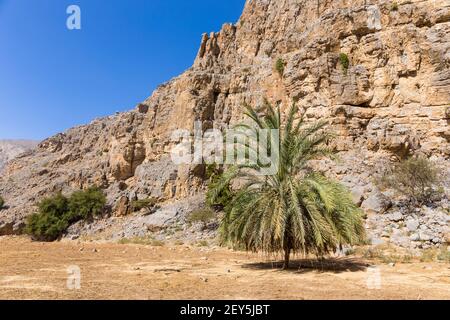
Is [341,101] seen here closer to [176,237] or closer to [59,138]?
[176,237]

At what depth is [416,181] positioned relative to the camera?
24312mm

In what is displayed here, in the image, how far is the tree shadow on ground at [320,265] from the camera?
13.8m

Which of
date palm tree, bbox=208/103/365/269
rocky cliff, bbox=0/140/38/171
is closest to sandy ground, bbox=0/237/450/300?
date palm tree, bbox=208/103/365/269

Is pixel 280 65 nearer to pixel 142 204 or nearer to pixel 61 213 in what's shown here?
pixel 142 204

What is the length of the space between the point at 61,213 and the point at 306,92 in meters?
30.0

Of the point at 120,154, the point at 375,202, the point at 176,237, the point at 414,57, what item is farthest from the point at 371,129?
the point at 120,154

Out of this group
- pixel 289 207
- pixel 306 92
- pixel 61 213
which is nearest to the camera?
pixel 289 207

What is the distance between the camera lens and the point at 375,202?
24031mm

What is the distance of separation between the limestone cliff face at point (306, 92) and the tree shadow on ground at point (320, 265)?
11.5 m

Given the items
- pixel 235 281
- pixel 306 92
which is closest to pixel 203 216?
pixel 306 92

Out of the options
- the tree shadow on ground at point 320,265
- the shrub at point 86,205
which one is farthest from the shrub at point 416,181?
the shrub at point 86,205

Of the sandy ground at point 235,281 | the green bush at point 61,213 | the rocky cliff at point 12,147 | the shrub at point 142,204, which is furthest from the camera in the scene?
the rocky cliff at point 12,147

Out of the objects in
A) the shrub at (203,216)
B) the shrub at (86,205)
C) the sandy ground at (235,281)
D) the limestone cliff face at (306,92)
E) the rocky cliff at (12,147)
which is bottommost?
the sandy ground at (235,281)

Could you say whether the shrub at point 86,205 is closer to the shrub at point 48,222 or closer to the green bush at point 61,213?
the green bush at point 61,213
